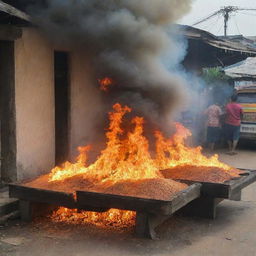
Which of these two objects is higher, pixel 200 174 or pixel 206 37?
pixel 206 37

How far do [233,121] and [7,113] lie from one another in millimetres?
8034

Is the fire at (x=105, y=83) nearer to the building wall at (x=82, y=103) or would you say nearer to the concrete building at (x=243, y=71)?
the building wall at (x=82, y=103)

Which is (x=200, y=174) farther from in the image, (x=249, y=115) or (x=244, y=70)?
(x=244, y=70)

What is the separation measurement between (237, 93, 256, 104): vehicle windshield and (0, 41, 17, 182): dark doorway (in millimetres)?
9458

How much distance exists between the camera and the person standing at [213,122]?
13.5 m

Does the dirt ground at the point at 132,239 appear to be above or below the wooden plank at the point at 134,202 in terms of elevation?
below

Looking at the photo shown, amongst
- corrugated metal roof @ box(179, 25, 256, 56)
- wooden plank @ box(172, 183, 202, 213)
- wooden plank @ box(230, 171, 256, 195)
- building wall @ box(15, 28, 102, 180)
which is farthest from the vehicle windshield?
wooden plank @ box(172, 183, 202, 213)

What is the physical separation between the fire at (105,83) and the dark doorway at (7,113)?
82.3 inches

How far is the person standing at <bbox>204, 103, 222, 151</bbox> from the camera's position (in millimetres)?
13500

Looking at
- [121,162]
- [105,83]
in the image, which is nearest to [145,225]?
[121,162]

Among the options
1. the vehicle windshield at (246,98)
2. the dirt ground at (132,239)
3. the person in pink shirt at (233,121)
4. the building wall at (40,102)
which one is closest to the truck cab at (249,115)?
the vehicle windshield at (246,98)

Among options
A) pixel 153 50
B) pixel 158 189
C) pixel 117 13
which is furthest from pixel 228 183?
pixel 117 13

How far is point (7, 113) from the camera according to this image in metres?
7.34

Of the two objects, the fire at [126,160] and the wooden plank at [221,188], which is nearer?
the wooden plank at [221,188]
